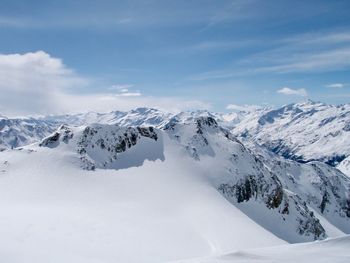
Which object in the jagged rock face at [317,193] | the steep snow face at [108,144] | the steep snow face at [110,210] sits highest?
the steep snow face at [108,144]

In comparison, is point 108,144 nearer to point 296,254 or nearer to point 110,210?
point 110,210

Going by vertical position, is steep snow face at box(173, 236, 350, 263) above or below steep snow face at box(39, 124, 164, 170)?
below

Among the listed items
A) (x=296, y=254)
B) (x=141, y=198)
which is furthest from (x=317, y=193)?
(x=296, y=254)

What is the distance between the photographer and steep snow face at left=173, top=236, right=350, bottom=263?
12.9 m

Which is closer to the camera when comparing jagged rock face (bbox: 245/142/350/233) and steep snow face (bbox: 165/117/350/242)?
steep snow face (bbox: 165/117/350/242)

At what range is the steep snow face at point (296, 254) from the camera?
1291 cm

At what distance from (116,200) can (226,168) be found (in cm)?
3503

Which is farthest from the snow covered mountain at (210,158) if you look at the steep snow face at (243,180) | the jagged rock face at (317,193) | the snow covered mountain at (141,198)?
the jagged rock face at (317,193)

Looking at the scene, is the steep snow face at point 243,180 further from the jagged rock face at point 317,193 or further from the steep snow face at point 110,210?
the jagged rock face at point 317,193

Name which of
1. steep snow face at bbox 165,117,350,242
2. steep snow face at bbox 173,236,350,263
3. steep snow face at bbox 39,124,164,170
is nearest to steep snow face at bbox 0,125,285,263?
steep snow face at bbox 39,124,164,170

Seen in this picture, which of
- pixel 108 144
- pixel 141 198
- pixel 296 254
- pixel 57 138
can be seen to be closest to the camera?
pixel 296 254

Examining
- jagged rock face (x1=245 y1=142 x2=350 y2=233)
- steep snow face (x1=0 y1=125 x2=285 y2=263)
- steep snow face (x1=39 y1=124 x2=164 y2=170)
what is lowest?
jagged rock face (x1=245 y1=142 x2=350 y2=233)

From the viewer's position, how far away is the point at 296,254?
45.1 ft

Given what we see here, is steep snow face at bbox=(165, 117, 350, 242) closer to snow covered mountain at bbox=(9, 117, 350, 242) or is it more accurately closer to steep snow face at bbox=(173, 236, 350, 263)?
snow covered mountain at bbox=(9, 117, 350, 242)
